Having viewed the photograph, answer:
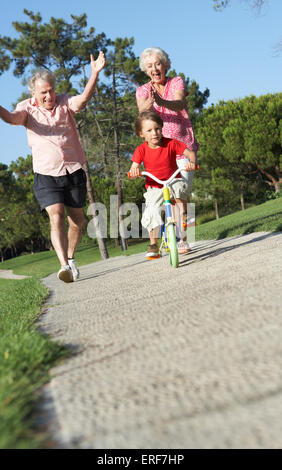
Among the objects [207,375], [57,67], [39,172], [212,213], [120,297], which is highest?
Result: [57,67]

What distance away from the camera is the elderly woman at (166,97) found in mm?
4867

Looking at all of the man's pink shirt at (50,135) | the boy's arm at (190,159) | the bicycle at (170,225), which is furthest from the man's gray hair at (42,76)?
the boy's arm at (190,159)

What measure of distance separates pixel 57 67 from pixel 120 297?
742 inches

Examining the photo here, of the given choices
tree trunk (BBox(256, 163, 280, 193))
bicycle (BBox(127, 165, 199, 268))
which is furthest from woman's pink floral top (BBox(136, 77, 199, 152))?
tree trunk (BBox(256, 163, 280, 193))

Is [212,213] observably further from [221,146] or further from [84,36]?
[84,36]

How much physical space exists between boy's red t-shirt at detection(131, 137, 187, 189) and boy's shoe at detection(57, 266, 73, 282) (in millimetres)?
1355

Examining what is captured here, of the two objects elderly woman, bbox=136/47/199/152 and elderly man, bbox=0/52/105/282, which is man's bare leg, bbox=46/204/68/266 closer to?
elderly man, bbox=0/52/105/282

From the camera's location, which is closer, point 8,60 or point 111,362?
point 111,362

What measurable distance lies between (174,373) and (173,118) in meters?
4.25

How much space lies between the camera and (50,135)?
463cm

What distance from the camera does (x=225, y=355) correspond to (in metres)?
1.43

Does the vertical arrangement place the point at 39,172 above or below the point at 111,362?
above

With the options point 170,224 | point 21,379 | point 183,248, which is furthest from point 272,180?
point 21,379

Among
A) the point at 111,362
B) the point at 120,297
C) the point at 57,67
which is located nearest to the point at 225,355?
the point at 111,362
